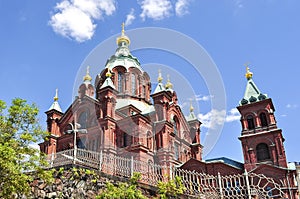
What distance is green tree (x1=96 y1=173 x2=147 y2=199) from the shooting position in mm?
11711

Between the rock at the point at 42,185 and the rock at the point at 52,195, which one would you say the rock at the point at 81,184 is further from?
the rock at the point at 42,185

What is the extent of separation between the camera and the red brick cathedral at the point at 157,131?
2917 centimetres

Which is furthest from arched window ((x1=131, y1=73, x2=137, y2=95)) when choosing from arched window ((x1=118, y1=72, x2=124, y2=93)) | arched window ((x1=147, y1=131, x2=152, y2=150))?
arched window ((x1=147, y1=131, x2=152, y2=150))

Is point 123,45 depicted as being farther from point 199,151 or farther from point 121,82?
point 199,151

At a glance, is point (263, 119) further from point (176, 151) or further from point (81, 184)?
point (81, 184)

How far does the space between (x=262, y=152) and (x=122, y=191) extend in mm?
23936

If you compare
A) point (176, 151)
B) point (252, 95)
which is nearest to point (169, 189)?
point (176, 151)

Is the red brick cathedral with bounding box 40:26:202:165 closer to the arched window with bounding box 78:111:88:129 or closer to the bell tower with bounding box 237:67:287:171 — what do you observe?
the arched window with bounding box 78:111:88:129

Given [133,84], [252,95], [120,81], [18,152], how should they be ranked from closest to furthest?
[18,152] < [252,95] < [120,81] < [133,84]

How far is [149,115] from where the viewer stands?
106 feet

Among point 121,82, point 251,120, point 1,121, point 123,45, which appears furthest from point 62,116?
point 1,121

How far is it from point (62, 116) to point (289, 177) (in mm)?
24927

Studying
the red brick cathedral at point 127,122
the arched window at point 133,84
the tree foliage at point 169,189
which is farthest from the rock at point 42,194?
the arched window at point 133,84

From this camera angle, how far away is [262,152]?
31.8 metres
